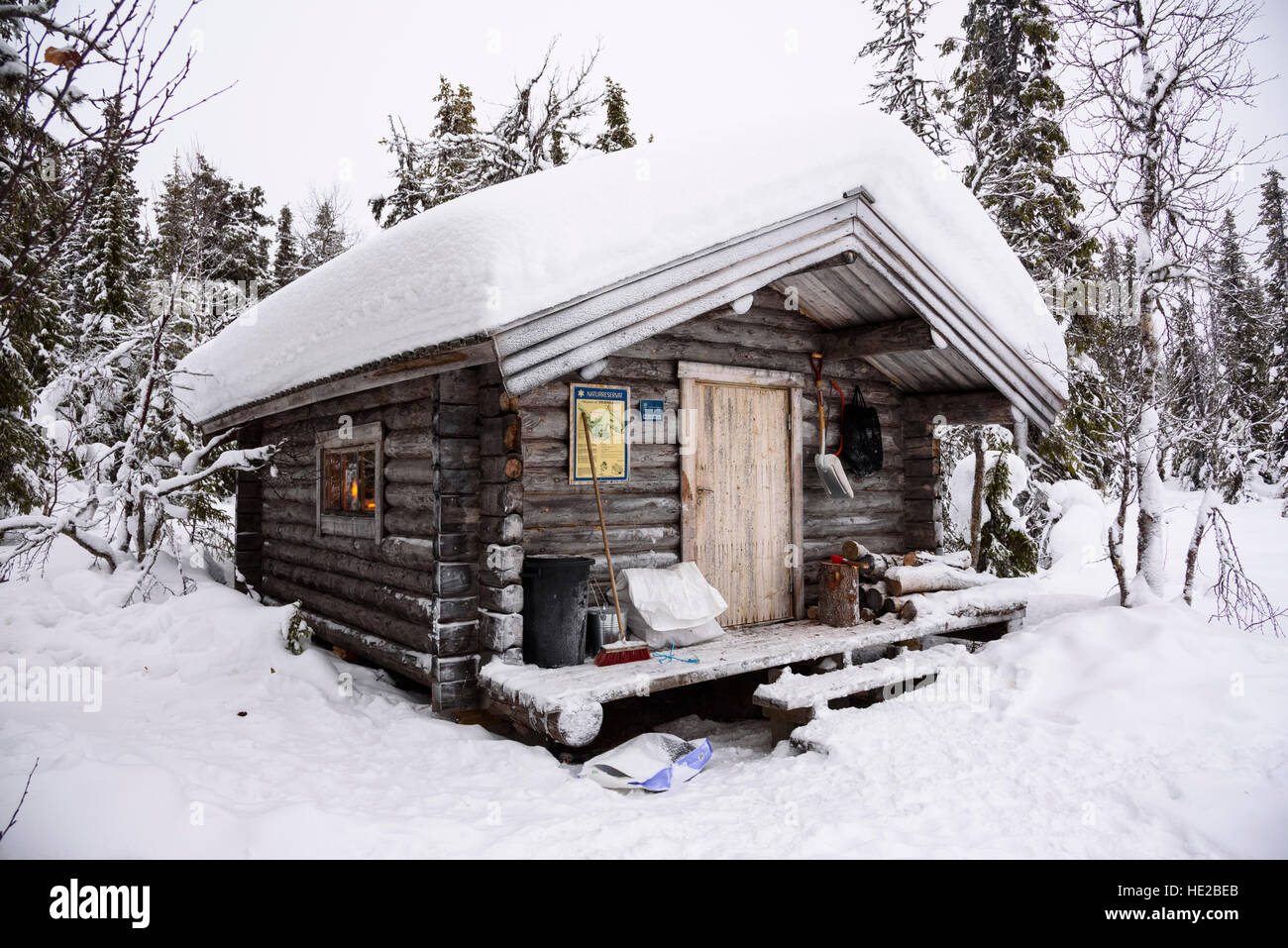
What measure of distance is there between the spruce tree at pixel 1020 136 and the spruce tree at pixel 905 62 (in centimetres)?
68

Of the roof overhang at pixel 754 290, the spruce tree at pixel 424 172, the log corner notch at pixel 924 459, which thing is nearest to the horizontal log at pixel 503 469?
the roof overhang at pixel 754 290

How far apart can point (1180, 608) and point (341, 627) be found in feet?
25.8

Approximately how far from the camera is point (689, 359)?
7.12 m

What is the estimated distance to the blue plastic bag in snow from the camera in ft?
15.8

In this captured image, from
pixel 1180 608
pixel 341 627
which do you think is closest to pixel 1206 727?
pixel 1180 608

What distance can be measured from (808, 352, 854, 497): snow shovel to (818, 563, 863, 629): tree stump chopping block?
873 millimetres

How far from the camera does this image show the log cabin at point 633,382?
5.23m

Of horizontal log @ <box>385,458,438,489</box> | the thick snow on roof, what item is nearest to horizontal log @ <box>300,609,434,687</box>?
horizontal log @ <box>385,458,438,489</box>

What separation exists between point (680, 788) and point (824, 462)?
13.4 feet

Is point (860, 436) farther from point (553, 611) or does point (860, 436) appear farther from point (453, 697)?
point (453, 697)

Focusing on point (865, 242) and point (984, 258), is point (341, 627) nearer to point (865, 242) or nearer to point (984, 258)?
point (865, 242)

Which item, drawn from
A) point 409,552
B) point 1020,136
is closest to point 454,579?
point 409,552

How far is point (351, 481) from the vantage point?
7.73m
